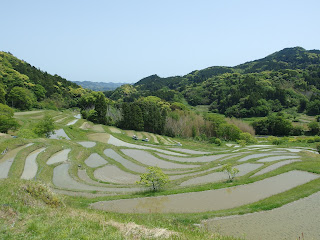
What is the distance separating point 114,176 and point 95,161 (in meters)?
5.69

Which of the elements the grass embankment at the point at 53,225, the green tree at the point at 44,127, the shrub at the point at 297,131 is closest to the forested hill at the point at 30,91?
the green tree at the point at 44,127

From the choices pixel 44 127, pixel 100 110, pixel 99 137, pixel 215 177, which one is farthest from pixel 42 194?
pixel 100 110

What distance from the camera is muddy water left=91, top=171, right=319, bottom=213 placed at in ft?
47.7

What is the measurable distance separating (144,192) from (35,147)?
1862cm

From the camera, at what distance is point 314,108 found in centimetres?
10469

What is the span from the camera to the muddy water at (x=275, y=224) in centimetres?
1081

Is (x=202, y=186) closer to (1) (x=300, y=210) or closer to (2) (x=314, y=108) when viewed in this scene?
(1) (x=300, y=210)

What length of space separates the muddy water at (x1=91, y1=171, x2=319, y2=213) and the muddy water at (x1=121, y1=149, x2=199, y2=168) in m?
10.6

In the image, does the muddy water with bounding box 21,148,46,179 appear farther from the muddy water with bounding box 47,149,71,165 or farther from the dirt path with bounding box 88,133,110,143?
the dirt path with bounding box 88,133,110,143

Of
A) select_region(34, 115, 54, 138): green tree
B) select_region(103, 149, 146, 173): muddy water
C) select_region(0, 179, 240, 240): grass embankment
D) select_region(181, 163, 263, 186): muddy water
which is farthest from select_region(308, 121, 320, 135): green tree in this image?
select_region(0, 179, 240, 240): grass embankment

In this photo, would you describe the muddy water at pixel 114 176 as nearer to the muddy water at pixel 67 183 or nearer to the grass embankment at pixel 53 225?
the muddy water at pixel 67 183

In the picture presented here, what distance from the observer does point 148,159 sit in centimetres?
3025

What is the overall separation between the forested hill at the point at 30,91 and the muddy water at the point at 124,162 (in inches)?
1609

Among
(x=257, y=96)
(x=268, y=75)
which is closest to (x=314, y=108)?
(x=257, y=96)
